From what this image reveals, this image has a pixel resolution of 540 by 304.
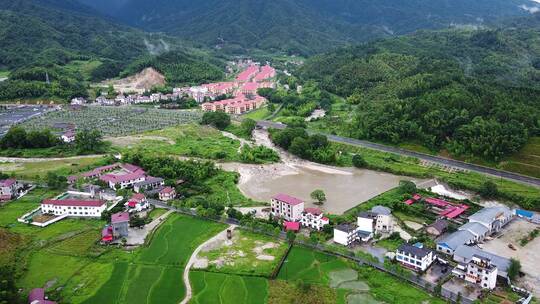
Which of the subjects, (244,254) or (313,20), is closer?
(244,254)

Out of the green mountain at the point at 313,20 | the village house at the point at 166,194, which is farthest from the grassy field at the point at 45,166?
the green mountain at the point at 313,20

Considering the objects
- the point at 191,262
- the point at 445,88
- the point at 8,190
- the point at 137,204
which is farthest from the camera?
the point at 445,88

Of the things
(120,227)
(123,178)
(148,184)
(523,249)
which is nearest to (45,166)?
(123,178)

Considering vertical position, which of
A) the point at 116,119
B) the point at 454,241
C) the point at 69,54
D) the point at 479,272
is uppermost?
the point at 69,54

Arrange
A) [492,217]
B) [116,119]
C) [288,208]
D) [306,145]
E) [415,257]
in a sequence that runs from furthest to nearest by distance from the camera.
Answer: [116,119]
[306,145]
[288,208]
[492,217]
[415,257]

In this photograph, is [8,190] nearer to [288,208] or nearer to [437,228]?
[288,208]

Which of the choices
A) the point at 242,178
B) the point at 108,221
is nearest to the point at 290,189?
the point at 242,178

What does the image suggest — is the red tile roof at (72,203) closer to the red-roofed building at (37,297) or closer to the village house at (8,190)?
the village house at (8,190)
